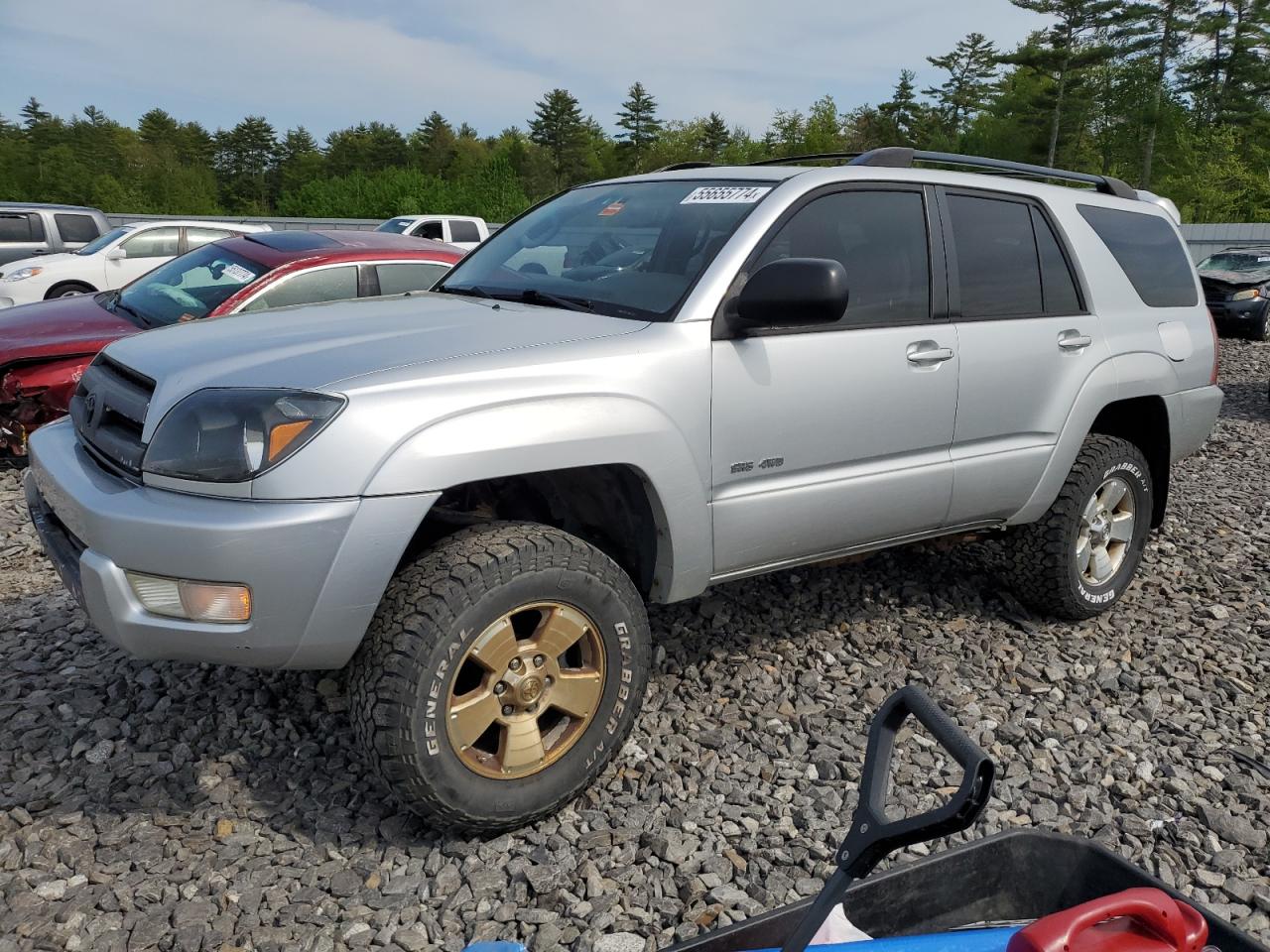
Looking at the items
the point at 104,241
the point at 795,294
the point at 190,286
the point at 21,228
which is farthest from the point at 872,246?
the point at 21,228

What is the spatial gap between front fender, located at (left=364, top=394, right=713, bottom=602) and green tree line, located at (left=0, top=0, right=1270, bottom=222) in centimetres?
3971

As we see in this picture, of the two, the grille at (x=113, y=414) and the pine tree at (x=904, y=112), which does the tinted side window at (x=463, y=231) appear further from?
the pine tree at (x=904, y=112)

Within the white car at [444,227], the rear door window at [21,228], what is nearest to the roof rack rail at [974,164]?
the white car at [444,227]

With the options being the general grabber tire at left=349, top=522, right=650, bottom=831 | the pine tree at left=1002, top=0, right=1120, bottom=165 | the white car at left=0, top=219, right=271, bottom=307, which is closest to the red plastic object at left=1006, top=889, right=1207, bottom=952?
the general grabber tire at left=349, top=522, right=650, bottom=831

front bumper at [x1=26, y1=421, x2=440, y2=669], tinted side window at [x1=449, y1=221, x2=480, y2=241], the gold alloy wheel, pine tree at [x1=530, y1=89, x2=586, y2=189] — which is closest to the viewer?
front bumper at [x1=26, y1=421, x2=440, y2=669]

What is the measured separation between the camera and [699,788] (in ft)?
9.82

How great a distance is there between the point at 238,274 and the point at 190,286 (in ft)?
1.21

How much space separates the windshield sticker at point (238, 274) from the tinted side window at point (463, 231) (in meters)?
12.7

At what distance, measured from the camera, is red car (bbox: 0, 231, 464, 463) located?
18.6 feet

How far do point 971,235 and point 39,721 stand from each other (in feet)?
11.9

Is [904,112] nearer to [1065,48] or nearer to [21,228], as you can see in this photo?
[1065,48]

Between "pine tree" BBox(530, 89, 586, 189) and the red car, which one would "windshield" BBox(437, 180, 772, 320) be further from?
"pine tree" BBox(530, 89, 586, 189)

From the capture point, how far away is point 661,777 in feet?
9.92

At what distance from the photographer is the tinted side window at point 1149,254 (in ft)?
13.7
